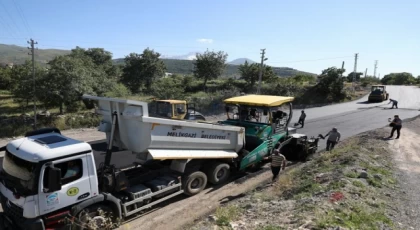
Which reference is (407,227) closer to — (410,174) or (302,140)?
(410,174)

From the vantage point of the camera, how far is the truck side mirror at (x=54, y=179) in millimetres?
5328

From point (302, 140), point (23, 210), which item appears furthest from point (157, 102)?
point (23, 210)

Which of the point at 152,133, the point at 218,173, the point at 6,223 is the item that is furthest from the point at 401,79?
the point at 6,223

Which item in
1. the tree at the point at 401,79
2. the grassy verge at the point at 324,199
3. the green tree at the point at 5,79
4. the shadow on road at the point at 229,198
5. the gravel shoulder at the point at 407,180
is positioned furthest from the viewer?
the tree at the point at 401,79

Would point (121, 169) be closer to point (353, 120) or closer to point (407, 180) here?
point (407, 180)

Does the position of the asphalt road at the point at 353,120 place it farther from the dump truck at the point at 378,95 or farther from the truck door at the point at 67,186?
the truck door at the point at 67,186

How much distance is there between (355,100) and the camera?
36406 millimetres

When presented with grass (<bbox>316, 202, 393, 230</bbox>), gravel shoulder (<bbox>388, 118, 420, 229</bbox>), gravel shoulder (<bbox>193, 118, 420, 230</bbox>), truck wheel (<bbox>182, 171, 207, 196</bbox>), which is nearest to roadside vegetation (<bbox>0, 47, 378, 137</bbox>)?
truck wheel (<bbox>182, 171, 207, 196</bbox>)

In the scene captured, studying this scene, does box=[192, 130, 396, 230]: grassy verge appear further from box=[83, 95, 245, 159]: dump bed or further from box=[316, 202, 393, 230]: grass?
box=[83, 95, 245, 159]: dump bed

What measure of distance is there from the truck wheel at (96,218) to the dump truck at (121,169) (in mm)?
19

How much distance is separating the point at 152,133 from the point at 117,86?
2169cm

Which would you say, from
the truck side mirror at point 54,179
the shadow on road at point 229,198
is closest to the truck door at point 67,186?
the truck side mirror at point 54,179

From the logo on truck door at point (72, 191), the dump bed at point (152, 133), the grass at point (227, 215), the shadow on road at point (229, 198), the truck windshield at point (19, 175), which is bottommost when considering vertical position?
the shadow on road at point (229, 198)

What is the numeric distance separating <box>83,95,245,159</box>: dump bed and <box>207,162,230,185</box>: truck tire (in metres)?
0.54
